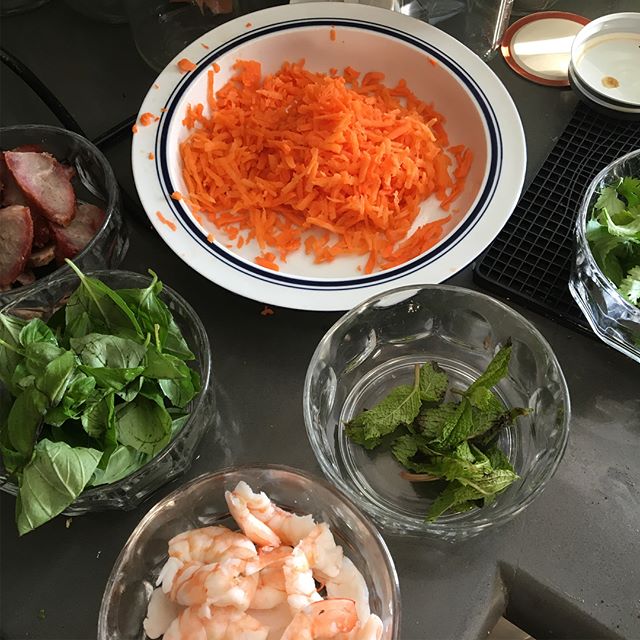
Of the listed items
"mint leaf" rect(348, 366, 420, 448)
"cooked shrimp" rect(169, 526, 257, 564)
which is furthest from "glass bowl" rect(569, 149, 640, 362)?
"cooked shrimp" rect(169, 526, 257, 564)

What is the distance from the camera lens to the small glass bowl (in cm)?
77

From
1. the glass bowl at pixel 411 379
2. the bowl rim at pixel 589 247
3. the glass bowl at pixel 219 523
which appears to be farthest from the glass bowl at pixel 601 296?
the glass bowl at pixel 219 523

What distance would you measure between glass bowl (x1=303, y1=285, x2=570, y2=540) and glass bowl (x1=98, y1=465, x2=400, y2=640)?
25 millimetres

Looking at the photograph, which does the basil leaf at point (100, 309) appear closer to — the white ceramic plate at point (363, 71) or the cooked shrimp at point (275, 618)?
the white ceramic plate at point (363, 71)

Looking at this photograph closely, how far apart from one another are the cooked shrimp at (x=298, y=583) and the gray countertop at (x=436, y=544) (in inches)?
7.0

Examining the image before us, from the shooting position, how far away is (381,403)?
844 mm

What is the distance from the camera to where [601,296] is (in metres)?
0.88

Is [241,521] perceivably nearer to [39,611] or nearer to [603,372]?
[39,611]

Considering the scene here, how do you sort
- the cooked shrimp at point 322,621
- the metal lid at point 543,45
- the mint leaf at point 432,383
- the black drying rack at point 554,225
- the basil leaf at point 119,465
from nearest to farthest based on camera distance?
1. the cooked shrimp at point 322,621
2. the basil leaf at point 119,465
3. the mint leaf at point 432,383
4. the black drying rack at point 554,225
5. the metal lid at point 543,45

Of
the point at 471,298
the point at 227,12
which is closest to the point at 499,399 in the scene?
the point at 471,298

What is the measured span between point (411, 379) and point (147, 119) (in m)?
0.50

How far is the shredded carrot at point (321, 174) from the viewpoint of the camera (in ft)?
3.25

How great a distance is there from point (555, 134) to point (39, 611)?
3.06ft

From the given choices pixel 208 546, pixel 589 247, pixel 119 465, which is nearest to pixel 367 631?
pixel 208 546
